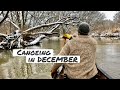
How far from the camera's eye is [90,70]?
2283 millimetres
